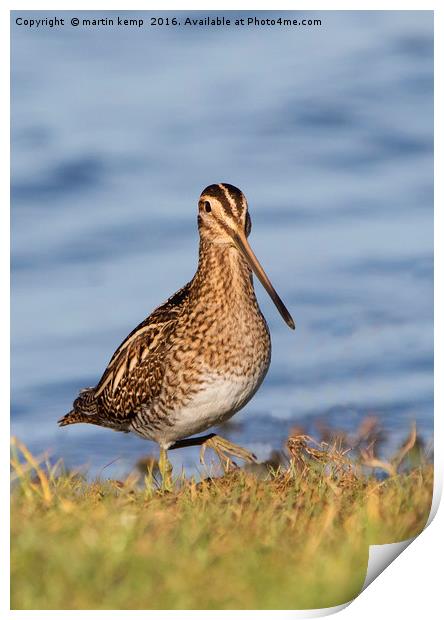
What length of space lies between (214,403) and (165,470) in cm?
34

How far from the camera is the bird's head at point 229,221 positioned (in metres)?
5.05

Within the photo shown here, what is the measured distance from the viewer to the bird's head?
5.05 meters

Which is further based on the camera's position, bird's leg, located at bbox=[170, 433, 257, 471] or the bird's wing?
the bird's wing

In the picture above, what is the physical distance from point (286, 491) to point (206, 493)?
28 centimetres

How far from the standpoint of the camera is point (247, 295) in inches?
217

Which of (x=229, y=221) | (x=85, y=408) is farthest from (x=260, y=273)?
(x=85, y=408)

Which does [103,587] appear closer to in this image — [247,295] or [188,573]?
[188,573]

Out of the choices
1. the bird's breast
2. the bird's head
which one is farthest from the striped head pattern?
the bird's breast

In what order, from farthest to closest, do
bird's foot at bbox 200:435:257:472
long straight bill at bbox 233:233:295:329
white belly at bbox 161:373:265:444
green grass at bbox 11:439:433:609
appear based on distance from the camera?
white belly at bbox 161:373:265:444
bird's foot at bbox 200:435:257:472
long straight bill at bbox 233:233:295:329
green grass at bbox 11:439:433:609

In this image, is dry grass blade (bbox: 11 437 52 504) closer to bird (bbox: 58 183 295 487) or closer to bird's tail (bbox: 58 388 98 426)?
bird (bbox: 58 183 295 487)

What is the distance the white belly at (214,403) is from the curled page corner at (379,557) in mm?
911

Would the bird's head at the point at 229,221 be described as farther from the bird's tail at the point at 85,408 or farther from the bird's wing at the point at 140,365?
the bird's tail at the point at 85,408

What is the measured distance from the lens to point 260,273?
5.07m

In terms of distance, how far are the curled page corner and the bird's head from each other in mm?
874
